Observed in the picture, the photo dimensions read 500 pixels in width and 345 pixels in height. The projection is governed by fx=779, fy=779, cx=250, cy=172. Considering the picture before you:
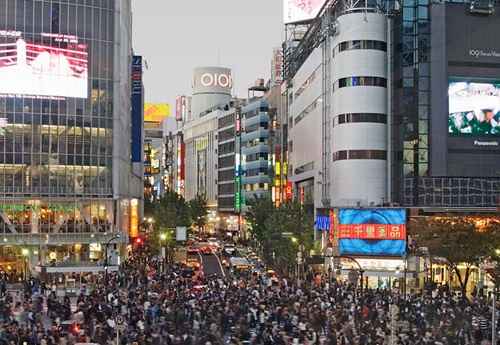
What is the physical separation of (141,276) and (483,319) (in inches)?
990

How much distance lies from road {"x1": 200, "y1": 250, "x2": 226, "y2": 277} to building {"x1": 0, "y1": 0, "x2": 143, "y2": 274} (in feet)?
26.3

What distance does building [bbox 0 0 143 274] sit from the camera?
66000 mm

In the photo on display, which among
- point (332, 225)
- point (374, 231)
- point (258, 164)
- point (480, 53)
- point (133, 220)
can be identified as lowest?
point (374, 231)

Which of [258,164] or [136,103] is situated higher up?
[136,103]

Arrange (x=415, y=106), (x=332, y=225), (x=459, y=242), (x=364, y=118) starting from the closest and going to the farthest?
(x=459, y=242), (x=415, y=106), (x=364, y=118), (x=332, y=225)


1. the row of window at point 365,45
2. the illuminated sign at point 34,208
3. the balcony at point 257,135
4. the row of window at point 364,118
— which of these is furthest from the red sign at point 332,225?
the balcony at point 257,135

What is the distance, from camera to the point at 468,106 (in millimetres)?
60625

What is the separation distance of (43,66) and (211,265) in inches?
922

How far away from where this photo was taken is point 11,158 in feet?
218

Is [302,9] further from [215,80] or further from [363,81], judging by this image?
[215,80]

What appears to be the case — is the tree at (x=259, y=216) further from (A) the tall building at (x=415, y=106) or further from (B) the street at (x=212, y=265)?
(A) the tall building at (x=415, y=106)

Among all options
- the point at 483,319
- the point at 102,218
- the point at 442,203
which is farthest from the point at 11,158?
the point at 483,319

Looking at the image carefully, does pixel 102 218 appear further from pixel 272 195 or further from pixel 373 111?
pixel 272 195

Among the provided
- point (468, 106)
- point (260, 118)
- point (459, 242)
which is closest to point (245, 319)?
point (459, 242)
